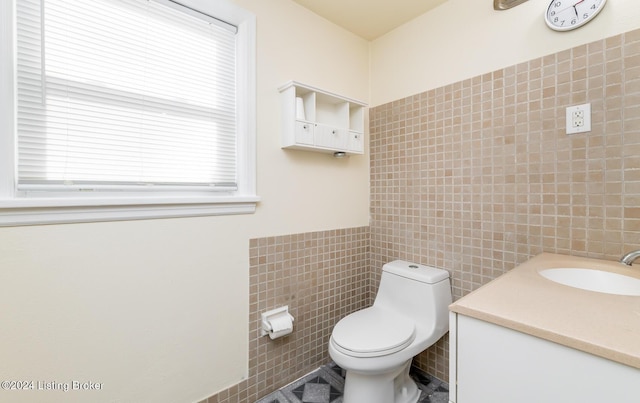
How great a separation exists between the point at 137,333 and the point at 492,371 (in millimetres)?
1268

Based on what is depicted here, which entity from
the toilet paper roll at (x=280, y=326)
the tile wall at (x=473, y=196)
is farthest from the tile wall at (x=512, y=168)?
the toilet paper roll at (x=280, y=326)

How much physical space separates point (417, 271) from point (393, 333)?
1.32 feet

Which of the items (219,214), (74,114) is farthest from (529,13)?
(74,114)

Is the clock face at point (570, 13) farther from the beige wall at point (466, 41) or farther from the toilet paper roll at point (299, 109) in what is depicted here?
the toilet paper roll at point (299, 109)

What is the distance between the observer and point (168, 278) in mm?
1208

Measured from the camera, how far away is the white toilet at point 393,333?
1221 millimetres

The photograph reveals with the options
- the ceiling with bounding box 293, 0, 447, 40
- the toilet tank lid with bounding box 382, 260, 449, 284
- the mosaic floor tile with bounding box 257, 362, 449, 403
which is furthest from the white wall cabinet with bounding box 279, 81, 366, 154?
the mosaic floor tile with bounding box 257, 362, 449, 403

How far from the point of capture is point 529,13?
1.31m

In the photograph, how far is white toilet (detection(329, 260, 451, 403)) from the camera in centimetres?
122

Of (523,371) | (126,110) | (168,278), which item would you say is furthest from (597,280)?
(126,110)

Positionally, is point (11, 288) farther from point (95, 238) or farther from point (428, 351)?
point (428, 351)

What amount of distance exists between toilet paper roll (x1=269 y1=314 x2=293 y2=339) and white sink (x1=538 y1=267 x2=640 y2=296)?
1.16 metres

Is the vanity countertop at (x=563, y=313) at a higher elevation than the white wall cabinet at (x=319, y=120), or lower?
lower

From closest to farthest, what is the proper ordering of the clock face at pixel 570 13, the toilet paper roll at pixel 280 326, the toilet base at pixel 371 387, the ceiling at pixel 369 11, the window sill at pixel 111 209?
the window sill at pixel 111 209 < the clock face at pixel 570 13 < the toilet base at pixel 371 387 < the toilet paper roll at pixel 280 326 < the ceiling at pixel 369 11
